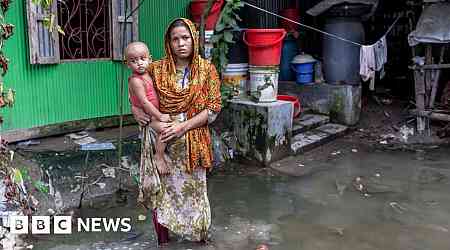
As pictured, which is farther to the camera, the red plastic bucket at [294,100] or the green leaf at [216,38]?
the red plastic bucket at [294,100]

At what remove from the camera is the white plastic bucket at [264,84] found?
6094 millimetres

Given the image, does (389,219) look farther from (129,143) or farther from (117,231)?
(129,143)

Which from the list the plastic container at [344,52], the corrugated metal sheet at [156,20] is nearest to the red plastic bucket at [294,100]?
the plastic container at [344,52]

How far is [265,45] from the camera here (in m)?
6.02

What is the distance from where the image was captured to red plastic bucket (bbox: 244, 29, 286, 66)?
604 centimetres

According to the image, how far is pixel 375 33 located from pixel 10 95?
797 cm

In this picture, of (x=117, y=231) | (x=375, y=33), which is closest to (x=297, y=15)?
(x=375, y=33)

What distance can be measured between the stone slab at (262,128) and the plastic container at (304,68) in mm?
1496

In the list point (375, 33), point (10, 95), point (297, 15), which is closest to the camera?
point (10, 95)

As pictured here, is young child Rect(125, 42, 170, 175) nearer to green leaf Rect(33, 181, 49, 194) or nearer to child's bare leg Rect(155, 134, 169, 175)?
child's bare leg Rect(155, 134, 169, 175)

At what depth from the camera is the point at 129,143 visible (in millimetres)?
5379

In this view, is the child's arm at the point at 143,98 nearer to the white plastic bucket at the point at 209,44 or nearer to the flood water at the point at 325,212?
the flood water at the point at 325,212

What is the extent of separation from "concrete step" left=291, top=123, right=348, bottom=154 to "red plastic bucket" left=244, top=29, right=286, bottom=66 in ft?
3.80

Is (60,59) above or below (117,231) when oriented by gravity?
above
